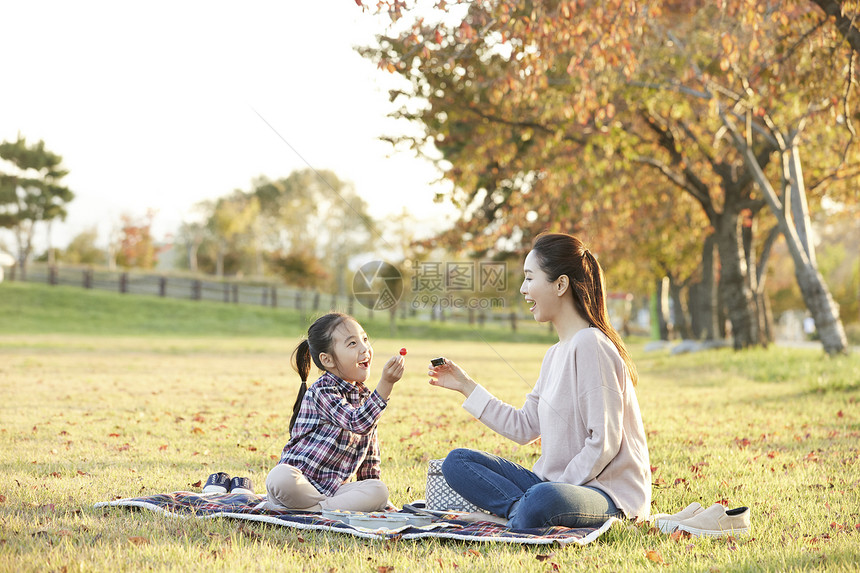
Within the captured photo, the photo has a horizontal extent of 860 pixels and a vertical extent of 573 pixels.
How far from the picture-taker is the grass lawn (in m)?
3.25

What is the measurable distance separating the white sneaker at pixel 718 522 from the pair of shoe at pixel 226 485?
7.34ft

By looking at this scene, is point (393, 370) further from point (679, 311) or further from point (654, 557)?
point (679, 311)

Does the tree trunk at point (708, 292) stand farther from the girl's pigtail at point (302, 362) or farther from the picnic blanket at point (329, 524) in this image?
the picnic blanket at point (329, 524)

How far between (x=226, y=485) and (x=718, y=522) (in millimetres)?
2550

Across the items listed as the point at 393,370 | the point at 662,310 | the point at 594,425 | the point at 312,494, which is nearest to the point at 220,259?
the point at 662,310

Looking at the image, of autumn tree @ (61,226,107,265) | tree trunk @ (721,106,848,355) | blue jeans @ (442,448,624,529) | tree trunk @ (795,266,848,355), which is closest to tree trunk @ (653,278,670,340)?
tree trunk @ (721,106,848,355)

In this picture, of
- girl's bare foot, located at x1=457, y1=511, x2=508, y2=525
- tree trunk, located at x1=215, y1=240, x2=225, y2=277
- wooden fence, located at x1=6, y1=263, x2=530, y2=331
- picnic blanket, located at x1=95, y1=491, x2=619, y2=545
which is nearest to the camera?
picnic blanket, located at x1=95, y1=491, x2=619, y2=545

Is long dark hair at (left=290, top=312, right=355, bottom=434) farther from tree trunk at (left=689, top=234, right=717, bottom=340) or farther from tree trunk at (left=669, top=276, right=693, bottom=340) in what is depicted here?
tree trunk at (left=669, top=276, right=693, bottom=340)

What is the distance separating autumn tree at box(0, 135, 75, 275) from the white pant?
46.1 meters

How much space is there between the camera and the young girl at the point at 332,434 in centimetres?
398

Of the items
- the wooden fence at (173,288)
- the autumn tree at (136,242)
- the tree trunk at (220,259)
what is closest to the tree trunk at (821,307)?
the wooden fence at (173,288)

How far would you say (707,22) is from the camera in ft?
44.9

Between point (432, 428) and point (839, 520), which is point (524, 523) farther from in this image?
point (432, 428)

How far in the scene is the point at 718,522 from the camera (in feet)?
11.9
